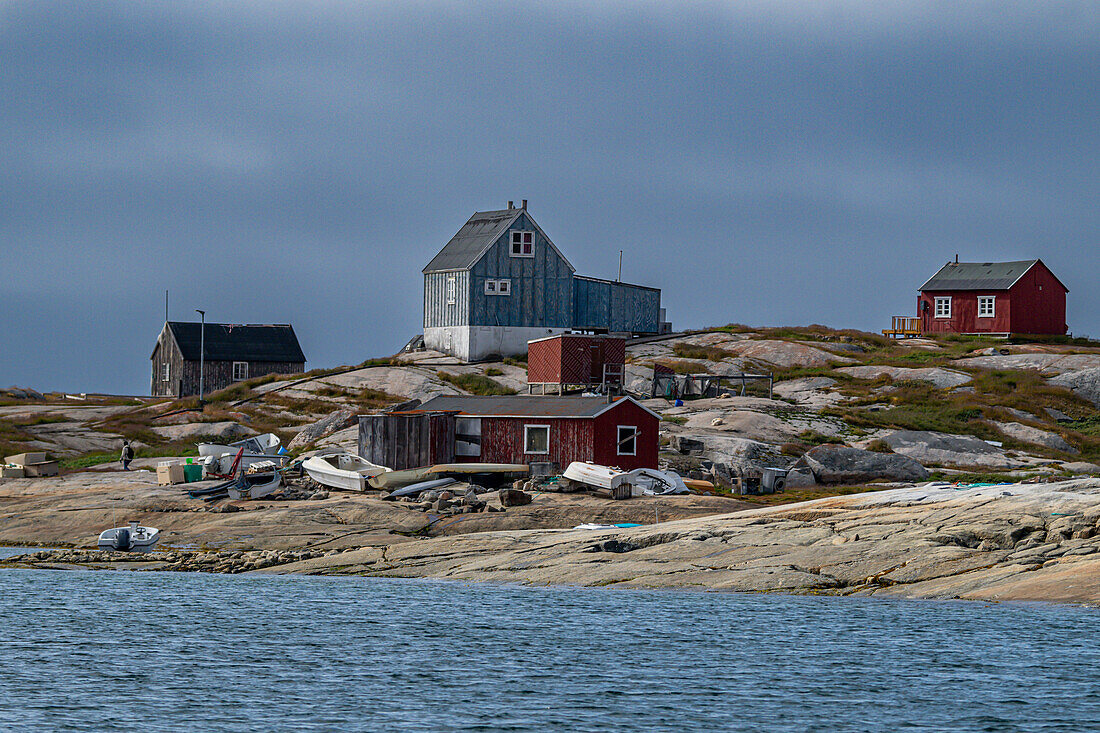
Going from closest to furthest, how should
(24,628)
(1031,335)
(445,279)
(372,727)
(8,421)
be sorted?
(372,727) < (24,628) < (8,421) < (445,279) < (1031,335)

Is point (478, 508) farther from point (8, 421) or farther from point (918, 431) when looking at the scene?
point (8, 421)

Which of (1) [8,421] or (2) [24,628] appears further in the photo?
(1) [8,421]

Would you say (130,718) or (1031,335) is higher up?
(1031,335)

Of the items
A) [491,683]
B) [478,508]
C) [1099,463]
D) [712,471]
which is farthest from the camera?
[1099,463]

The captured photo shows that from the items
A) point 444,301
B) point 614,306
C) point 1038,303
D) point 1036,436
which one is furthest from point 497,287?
point 1038,303

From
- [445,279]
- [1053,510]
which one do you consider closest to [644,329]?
[445,279]

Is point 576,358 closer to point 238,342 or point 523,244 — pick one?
point 523,244

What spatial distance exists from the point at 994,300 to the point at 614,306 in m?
30.5

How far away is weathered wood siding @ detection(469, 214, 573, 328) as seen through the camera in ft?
270

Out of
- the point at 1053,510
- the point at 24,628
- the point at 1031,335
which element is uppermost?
the point at 1031,335

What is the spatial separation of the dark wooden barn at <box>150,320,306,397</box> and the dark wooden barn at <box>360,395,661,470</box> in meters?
48.3

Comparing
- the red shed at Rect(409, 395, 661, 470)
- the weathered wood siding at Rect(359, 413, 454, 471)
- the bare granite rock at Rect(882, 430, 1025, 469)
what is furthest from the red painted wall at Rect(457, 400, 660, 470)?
the bare granite rock at Rect(882, 430, 1025, 469)

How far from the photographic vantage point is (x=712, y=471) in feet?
173

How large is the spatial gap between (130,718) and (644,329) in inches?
2866
